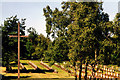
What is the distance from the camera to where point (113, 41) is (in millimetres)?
34406

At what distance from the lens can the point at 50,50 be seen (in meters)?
36.3

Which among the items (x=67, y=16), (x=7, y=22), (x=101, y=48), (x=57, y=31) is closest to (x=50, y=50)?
(x=57, y=31)

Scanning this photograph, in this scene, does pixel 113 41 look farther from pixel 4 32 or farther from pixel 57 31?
pixel 4 32

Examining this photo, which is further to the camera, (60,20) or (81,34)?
(60,20)

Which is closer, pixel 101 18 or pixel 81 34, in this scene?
pixel 81 34

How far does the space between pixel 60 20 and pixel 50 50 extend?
5.76m

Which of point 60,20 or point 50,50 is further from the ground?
point 60,20

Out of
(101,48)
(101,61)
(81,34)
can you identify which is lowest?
(101,61)

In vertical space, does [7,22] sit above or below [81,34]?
above

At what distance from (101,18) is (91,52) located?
6.64 metres

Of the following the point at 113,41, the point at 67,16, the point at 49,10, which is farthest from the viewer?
the point at 49,10

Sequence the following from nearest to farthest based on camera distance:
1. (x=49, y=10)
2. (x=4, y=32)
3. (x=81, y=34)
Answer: (x=81, y=34) < (x=49, y=10) < (x=4, y=32)

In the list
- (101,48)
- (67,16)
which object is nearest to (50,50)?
(67,16)

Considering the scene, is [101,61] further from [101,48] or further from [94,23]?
[94,23]
